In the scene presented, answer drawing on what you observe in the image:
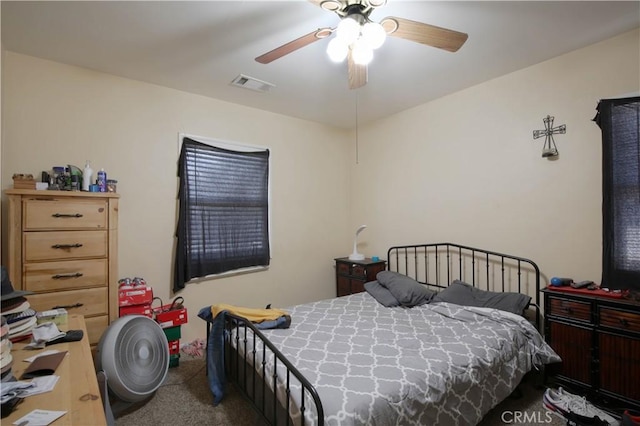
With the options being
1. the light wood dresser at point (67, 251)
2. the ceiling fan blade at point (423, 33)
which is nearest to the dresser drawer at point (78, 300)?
the light wood dresser at point (67, 251)

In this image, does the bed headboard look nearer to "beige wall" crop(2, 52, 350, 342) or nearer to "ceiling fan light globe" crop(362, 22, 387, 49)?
"beige wall" crop(2, 52, 350, 342)

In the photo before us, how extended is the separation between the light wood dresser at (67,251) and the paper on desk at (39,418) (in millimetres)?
1473

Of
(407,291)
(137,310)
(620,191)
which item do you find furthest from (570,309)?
(137,310)

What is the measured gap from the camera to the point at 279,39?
2.14 metres

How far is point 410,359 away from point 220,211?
7.79 ft

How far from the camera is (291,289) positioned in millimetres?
3799

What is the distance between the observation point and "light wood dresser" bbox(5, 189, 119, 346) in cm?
195

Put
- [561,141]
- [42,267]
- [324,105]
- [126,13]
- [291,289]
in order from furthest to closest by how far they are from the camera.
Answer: [291,289], [324,105], [561,141], [42,267], [126,13]

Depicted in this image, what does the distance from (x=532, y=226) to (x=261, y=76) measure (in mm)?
2759

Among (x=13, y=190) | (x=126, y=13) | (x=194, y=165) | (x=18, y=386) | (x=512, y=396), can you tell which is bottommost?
(x=512, y=396)

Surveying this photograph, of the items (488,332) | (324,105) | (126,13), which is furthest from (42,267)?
Result: (488,332)

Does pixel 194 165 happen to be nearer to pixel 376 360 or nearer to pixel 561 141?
pixel 376 360

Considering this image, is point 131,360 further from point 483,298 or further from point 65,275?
point 483,298

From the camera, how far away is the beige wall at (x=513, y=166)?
2.25m
